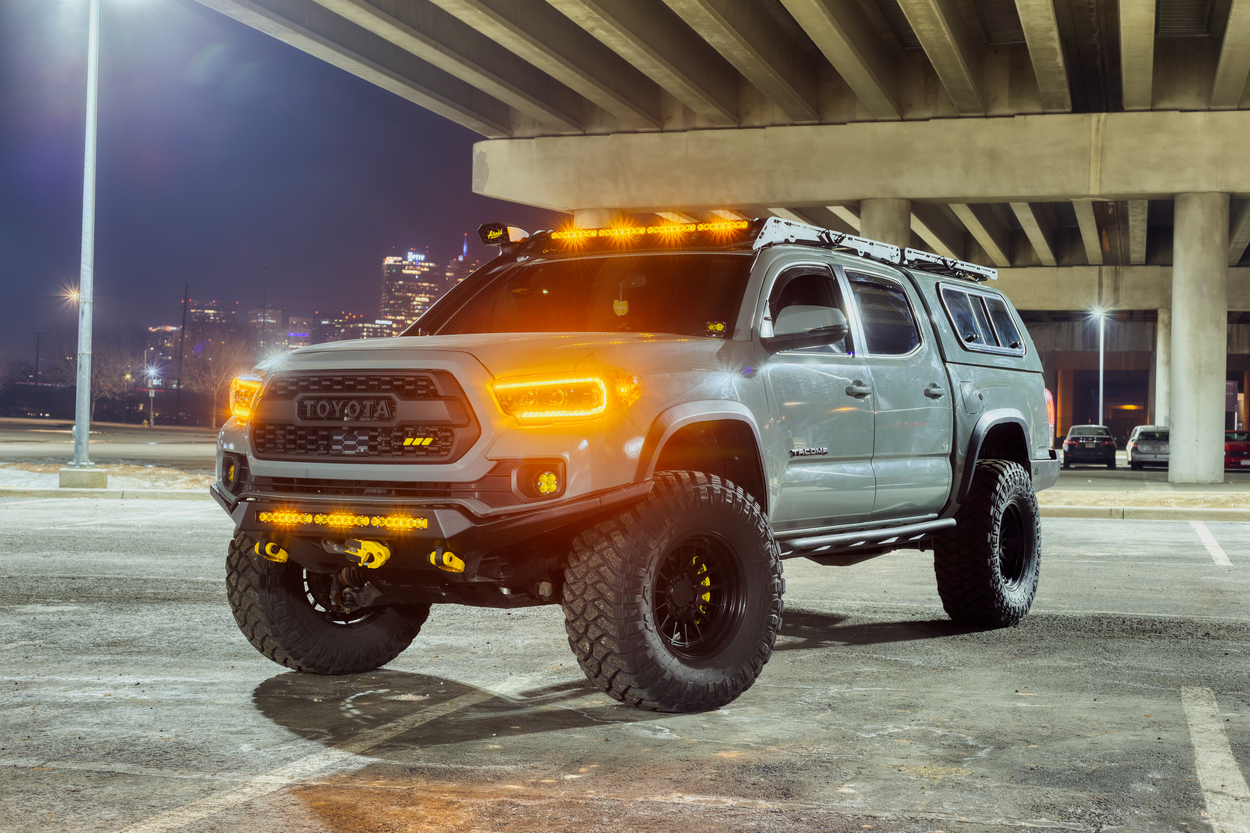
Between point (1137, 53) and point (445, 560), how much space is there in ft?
72.6

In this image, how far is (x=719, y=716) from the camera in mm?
6004

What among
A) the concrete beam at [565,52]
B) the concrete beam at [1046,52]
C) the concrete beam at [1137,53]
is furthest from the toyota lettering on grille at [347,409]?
the concrete beam at [1137,53]

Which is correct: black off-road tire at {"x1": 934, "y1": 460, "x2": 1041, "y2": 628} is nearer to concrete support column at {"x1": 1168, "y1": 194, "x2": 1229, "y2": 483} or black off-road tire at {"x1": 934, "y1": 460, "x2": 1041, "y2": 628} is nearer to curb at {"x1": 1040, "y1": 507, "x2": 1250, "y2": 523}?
curb at {"x1": 1040, "y1": 507, "x2": 1250, "y2": 523}

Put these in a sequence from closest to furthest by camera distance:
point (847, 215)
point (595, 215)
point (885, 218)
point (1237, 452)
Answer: point (885, 218), point (595, 215), point (1237, 452), point (847, 215)

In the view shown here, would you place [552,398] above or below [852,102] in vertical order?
below

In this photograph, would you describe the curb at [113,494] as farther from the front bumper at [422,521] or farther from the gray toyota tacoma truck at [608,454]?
the front bumper at [422,521]

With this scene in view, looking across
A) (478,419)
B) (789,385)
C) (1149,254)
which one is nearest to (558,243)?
(789,385)

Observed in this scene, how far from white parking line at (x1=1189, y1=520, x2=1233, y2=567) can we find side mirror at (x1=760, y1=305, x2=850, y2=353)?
772 cm

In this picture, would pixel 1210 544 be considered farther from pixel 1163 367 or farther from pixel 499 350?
pixel 1163 367

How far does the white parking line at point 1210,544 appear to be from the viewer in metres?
12.9

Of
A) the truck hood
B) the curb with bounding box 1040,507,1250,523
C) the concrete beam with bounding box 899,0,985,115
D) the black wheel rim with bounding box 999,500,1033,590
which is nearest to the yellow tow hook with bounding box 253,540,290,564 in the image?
the truck hood

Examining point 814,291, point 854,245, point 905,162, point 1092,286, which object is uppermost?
point 905,162

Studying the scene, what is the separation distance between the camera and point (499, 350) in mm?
5695

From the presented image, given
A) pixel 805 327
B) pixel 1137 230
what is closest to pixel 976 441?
pixel 805 327
